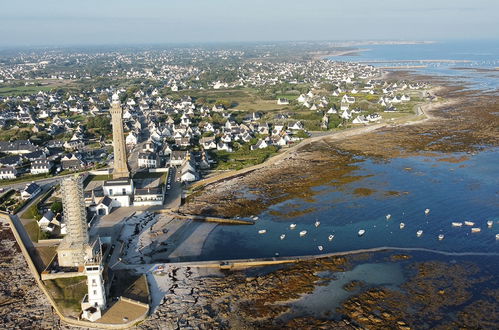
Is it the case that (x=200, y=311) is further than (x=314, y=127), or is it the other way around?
(x=314, y=127)

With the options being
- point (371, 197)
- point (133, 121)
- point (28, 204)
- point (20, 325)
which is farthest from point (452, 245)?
point (133, 121)

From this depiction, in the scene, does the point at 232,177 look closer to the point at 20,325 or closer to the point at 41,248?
the point at 41,248

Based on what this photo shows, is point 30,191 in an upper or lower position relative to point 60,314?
upper

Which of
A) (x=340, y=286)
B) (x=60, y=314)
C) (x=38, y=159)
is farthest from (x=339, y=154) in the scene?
(x=60, y=314)

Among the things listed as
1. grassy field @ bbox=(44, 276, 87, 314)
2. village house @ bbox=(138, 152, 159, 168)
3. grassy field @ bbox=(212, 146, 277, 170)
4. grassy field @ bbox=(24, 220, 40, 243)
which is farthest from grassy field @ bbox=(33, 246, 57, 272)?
grassy field @ bbox=(212, 146, 277, 170)

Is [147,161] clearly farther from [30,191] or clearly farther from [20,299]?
[20,299]
